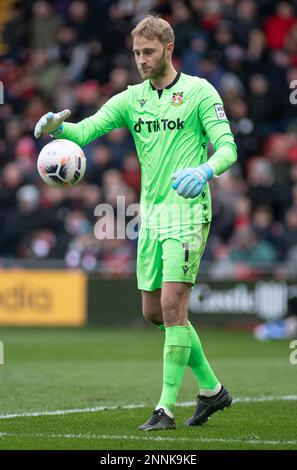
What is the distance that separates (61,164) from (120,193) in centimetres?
1066

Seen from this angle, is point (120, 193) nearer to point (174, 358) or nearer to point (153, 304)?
point (153, 304)

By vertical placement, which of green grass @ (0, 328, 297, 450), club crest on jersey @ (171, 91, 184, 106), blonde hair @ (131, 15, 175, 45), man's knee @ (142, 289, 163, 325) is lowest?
green grass @ (0, 328, 297, 450)

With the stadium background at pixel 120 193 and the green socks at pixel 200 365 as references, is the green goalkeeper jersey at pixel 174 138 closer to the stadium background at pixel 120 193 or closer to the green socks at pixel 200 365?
the green socks at pixel 200 365

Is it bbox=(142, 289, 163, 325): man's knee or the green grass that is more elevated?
bbox=(142, 289, 163, 325): man's knee

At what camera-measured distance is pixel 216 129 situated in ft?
23.1

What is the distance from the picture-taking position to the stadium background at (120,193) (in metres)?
16.2

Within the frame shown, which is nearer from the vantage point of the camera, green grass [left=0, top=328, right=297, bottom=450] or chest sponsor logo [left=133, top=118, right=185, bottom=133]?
green grass [left=0, top=328, right=297, bottom=450]

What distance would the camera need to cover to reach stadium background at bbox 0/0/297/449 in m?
16.2

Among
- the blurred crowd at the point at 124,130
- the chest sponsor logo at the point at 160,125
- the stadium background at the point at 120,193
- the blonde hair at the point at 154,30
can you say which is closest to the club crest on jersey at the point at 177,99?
the chest sponsor logo at the point at 160,125

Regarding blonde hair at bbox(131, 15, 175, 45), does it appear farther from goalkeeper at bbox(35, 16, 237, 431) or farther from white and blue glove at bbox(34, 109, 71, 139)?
white and blue glove at bbox(34, 109, 71, 139)

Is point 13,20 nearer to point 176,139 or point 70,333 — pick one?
point 70,333

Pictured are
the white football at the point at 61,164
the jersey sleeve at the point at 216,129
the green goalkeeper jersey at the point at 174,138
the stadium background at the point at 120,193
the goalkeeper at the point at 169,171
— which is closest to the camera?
the jersey sleeve at the point at 216,129

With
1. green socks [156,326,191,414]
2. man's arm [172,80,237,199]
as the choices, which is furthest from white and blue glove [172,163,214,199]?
green socks [156,326,191,414]

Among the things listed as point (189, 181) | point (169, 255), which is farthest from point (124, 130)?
point (189, 181)
